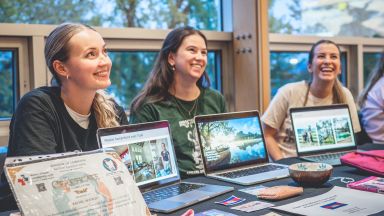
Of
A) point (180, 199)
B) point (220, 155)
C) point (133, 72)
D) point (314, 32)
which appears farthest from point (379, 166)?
point (314, 32)

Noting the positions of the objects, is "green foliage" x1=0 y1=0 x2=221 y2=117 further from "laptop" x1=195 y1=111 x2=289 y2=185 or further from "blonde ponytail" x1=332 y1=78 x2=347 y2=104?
"laptop" x1=195 y1=111 x2=289 y2=185

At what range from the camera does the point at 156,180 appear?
58.4 inches

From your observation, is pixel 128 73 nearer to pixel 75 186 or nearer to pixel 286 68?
pixel 286 68

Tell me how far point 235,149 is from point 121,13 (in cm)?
122

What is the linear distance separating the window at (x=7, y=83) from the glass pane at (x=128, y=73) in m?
0.54

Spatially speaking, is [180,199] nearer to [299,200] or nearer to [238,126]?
[299,200]

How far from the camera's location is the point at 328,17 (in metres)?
3.68

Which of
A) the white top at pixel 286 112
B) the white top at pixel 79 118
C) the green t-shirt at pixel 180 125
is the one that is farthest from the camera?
the white top at pixel 286 112

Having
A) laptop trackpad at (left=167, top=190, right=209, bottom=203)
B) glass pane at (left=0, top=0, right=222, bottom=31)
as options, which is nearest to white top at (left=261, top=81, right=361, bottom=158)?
glass pane at (left=0, top=0, right=222, bottom=31)

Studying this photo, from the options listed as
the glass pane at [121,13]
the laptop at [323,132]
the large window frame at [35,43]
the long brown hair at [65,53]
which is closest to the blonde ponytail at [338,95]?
the laptop at [323,132]

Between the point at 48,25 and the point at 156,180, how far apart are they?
118cm

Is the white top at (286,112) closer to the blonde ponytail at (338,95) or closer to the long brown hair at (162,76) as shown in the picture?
the blonde ponytail at (338,95)

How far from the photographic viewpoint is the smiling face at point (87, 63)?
Result: 156 cm

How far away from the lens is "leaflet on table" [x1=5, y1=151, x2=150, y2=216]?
37.7 inches
